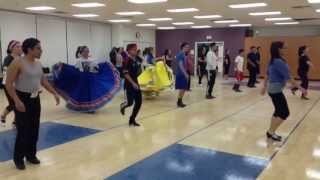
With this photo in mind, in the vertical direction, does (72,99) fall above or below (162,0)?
below

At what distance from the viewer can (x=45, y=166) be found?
395 cm

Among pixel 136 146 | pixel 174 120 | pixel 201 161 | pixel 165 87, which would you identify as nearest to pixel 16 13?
pixel 165 87

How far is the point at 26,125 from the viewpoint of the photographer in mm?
3779

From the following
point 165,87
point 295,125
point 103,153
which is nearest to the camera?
point 103,153

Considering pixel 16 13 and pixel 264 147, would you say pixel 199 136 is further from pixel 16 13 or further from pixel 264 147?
pixel 16 13

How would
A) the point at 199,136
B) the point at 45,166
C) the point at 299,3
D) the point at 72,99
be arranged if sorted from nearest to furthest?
the point at 45,166 < the point at 199,136 < the point at 72,99 < the point at 299,3

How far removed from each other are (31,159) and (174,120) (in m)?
3.16

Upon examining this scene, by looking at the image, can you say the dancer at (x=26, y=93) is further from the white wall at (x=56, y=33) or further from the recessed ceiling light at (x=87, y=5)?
the white wall at (x=56, y=33)

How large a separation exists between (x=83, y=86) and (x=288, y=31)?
14851 millimetres

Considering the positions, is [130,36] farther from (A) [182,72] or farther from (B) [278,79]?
(B) [278,79]

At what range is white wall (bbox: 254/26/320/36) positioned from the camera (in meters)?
18.3

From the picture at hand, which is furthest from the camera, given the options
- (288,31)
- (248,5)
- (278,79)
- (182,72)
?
(288,31)

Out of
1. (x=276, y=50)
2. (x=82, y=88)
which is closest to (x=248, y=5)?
(x=82, y=88)

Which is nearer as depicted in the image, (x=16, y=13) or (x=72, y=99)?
(x=72, y=99)
